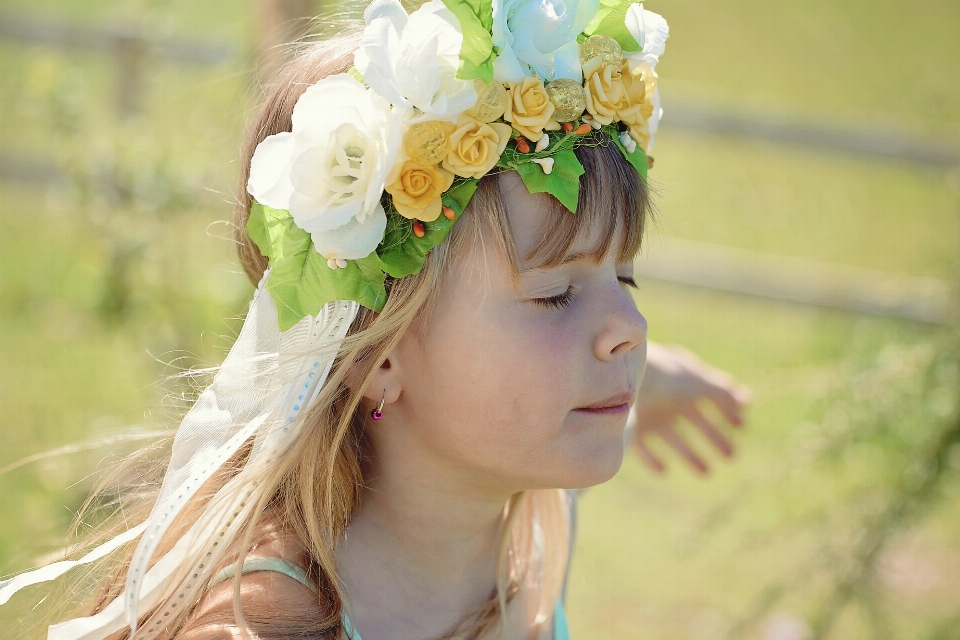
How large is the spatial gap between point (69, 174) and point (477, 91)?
8.65 ft

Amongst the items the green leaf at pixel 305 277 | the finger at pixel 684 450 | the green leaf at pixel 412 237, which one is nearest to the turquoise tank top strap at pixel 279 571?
the green leaf at pixel 305 277

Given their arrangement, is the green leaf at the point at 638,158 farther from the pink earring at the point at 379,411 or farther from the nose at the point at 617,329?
the pink earring at the point at 379,411

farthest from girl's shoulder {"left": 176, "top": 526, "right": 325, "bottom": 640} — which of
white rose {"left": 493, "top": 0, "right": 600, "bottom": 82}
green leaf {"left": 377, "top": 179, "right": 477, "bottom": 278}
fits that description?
white rose {"left": 493, "top": 0, "right": 600, "bottom": 82}

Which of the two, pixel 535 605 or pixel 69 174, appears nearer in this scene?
pixel 535 605

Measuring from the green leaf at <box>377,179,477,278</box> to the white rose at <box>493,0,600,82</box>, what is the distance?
19 centimetres

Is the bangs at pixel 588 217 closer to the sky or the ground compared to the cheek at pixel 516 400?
closer to the sky

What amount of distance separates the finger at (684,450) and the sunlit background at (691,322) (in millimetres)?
304

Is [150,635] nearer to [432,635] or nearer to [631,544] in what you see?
[432,635]

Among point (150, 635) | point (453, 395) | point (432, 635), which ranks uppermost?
point (453, 395)

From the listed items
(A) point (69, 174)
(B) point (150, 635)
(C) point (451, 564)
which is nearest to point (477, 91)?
(C) point (451, 564)

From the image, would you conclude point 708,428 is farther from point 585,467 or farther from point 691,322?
point 691,322

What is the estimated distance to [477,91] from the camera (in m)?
1.55

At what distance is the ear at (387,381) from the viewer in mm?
1713

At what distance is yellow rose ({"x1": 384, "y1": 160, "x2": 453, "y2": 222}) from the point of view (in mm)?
1544
